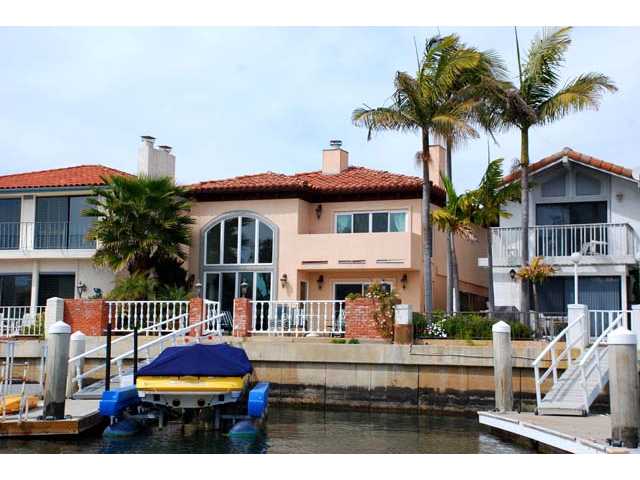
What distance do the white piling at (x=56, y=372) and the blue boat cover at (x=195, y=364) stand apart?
154 centimetres

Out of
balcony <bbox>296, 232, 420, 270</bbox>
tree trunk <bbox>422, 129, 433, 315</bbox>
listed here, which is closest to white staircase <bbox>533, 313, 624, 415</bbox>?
tree trunk <bbox>422, 129, 433, 315</bbox>

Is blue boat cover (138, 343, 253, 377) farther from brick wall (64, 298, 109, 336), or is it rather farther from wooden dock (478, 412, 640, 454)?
brick wall (64, 298, 109, 336)

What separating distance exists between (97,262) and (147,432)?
11672mm

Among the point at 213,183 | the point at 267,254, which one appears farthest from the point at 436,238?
the point at 213,183

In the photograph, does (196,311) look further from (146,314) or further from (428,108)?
(428,108)

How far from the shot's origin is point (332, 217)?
101 feet

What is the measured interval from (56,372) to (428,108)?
13586 mm

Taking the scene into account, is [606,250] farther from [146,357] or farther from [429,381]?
[146,357]

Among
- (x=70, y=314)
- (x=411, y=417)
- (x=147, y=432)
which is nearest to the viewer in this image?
(x=147, y=432)

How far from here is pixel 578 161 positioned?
2808 cm

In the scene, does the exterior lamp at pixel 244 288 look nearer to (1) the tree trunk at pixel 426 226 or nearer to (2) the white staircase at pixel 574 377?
(1) the tree trunk at pixel 426 226

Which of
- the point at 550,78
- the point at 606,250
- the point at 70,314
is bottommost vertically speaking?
the point at 70,314

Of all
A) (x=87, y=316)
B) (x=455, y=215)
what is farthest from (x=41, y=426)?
(x=455, y=215)

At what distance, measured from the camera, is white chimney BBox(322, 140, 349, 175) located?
33094 millimetres
